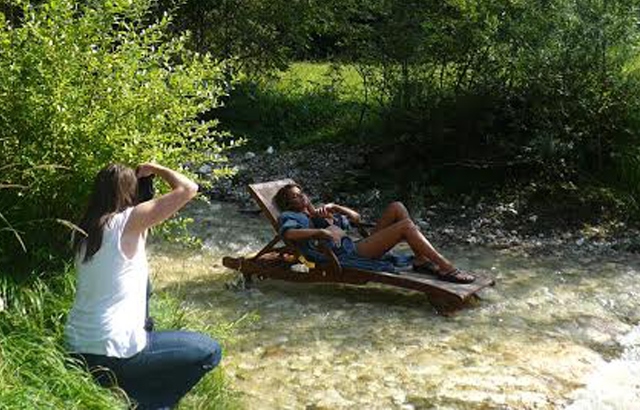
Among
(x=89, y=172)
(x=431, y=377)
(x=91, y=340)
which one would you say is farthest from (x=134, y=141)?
(x=431, y=377)

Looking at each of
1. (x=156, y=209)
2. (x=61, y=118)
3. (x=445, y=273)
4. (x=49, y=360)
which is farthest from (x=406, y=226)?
(x=49, y=360)

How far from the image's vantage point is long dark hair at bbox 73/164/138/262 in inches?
169

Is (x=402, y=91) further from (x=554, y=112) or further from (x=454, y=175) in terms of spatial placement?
(x=554, y=112)

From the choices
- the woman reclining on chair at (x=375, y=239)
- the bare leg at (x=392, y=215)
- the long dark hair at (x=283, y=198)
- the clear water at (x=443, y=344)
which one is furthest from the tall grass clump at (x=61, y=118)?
the bare leg at (x=392, y=215)

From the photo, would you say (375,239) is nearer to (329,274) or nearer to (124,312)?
(329,274)

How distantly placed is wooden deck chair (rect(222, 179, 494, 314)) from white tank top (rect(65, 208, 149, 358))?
321 centimetres

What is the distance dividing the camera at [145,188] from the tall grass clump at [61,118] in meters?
0.32

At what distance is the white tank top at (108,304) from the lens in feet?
13.9

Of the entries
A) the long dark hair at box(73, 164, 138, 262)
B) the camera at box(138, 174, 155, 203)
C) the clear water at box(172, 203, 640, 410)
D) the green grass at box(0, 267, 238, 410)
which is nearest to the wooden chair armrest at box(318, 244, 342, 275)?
the clear water at box(172, 203, 640, 410)

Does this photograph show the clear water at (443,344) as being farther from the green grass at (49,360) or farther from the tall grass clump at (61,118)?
the tall grass clump at (61,118)

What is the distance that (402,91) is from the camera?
12164 millimetres

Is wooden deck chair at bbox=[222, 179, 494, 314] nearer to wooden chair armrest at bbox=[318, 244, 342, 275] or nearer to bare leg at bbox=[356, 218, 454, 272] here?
wooden chair armrest at bbox=[318, 244, 342, 275]

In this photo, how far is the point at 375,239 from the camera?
752cm

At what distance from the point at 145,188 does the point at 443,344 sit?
2652 millimetres
